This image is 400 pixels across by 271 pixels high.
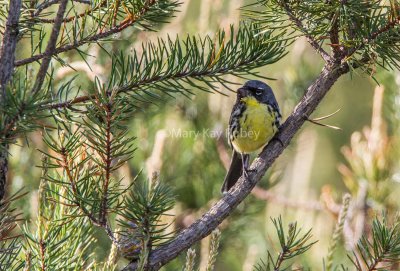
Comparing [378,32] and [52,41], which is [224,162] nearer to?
[378,32]

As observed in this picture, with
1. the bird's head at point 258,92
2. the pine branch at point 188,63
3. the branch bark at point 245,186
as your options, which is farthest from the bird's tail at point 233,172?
the pine branch at point 188,63

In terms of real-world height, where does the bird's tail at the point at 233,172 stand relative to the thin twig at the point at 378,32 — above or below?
below

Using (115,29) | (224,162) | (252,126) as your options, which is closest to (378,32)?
(115,29)

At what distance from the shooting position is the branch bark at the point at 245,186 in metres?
1.20

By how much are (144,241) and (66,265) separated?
7.5 inches

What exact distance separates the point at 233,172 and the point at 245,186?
3.76 ft

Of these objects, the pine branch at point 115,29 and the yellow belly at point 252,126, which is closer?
the pine branch at point 115,29

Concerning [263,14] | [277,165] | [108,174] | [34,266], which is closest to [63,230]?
[34,266]

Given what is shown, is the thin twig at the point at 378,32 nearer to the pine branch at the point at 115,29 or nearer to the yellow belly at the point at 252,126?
the pine branch at the point at 115,29

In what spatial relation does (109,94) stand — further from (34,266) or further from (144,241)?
(34,266)

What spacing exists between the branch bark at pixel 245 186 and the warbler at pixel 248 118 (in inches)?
35.9

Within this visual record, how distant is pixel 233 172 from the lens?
252 cm

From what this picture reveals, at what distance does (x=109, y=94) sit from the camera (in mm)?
1128

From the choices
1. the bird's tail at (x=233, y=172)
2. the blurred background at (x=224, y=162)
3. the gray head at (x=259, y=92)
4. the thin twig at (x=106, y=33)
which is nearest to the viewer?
the thin twig at (x=106, y=33)
